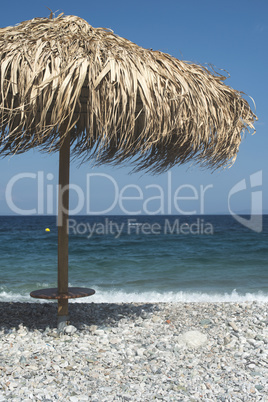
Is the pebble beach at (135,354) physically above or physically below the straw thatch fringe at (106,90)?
below

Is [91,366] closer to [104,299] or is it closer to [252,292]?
[104,299]

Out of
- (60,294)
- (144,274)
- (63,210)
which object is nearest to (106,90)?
(63,210)

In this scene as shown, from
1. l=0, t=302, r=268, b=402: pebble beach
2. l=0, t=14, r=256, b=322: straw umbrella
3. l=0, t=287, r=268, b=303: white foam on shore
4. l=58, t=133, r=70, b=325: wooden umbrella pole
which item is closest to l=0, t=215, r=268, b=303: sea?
l=0, t=287, r=268, b=303: white foam on shore

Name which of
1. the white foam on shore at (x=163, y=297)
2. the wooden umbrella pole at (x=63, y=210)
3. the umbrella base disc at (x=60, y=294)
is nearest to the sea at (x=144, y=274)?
the white foam on shore at (x=163, y=297)

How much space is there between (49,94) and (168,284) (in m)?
6.79

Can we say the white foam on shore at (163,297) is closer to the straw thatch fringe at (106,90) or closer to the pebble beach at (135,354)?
the pebble beach at (135,354)

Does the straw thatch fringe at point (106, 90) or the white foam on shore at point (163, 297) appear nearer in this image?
the straw thatch fringe at point (106, 90)

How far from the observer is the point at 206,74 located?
3615mm

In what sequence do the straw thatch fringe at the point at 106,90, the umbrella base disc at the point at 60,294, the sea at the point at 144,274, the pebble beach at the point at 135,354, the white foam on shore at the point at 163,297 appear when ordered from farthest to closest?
the sea at the point at 144,274
the white foam on shore at the point at 163,297
the umbrella base disc at the point at 60,294
the straw thatch fringe at the point at 106,90
the pebble beach at the point at 135,354

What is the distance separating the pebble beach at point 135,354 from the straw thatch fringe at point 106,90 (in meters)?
1.57

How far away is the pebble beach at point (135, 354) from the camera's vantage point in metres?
2.59

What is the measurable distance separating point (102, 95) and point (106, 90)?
0.15ft

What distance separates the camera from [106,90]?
115 inches

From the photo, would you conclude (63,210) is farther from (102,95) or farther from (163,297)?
(163,297)
